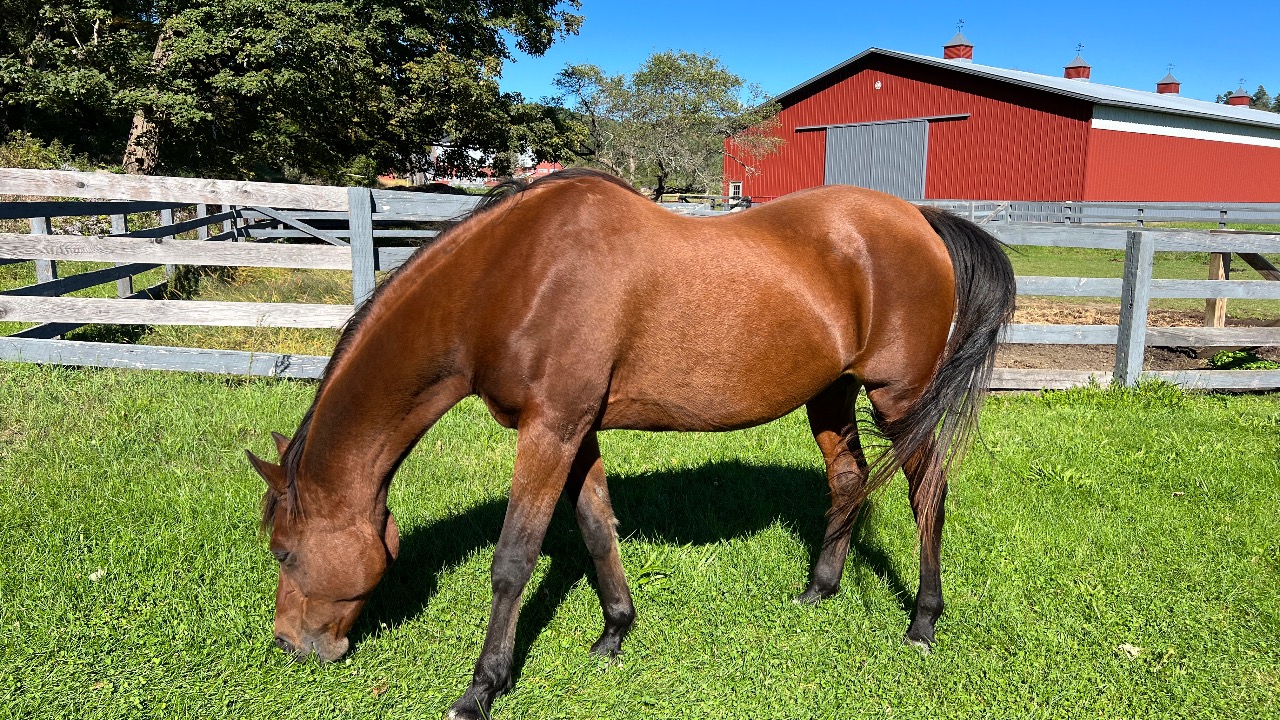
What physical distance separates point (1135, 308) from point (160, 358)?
7777 millimetres

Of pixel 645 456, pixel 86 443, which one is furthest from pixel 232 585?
pixel 645 456

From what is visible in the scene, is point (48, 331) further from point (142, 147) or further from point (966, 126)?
point (966, 126)

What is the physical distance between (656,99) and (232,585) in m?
28.9

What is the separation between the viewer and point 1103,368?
7.25 m

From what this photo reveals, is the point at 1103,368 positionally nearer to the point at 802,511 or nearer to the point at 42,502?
the point at 802,511

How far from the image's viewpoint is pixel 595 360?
2.60 m

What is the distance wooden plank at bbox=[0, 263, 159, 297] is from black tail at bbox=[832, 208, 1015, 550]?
6.99 metres

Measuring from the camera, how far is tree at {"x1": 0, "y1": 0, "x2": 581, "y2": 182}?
56.0 ft

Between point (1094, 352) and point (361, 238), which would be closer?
point (361, 238)

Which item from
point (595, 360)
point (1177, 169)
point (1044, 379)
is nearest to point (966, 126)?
point (1177, 169)

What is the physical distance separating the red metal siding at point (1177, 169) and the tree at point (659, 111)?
43.8ft

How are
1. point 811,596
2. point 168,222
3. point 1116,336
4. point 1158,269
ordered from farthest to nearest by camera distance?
point 1158,269 → point 168,222 → point 1116,336 → point 811,596

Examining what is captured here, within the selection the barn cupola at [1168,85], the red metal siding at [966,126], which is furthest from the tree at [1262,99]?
the red metal siding at [966,126]

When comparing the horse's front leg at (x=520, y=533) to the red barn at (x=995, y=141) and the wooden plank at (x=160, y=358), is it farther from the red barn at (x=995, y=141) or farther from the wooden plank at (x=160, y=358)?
the red barn at (x=995, y=141)
